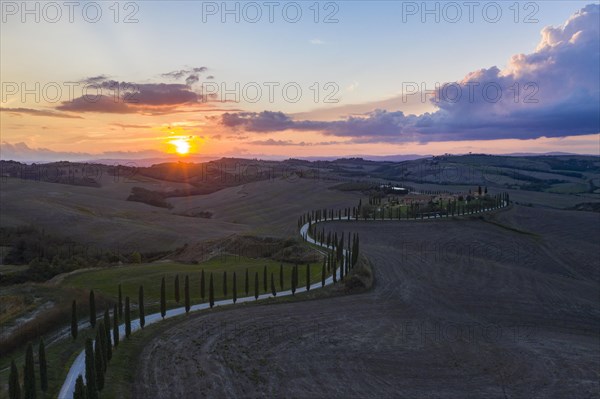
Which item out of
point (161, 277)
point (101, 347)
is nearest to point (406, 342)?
point (101, 347)

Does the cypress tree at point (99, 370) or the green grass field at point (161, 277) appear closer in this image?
the cypress tree at point (99, 370)

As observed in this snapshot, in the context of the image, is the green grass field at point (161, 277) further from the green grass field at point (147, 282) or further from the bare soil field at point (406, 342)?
the bare soil field at point (406, 342)

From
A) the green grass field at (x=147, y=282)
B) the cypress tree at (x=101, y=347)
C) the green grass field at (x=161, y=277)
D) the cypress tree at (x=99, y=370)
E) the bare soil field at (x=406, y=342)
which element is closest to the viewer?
the cypress tree at (x=99, y=370)

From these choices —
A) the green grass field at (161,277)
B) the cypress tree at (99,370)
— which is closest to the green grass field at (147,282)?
the green grass field at (161,277)

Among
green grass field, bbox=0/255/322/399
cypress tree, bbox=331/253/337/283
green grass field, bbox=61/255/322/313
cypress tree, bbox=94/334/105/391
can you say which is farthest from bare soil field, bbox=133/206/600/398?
green grass field, bbox=61/255/322/313

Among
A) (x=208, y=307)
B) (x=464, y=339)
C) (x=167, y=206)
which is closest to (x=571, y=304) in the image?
(x=464, y=339)

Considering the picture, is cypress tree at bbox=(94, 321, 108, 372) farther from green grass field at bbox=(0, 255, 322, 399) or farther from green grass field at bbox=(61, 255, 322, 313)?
green grass field at bbox=(61, 255, 322, 313)

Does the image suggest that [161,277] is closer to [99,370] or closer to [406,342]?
[99,370]

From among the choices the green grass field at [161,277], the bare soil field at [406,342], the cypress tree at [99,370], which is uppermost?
the cypress tree at [99,370]
